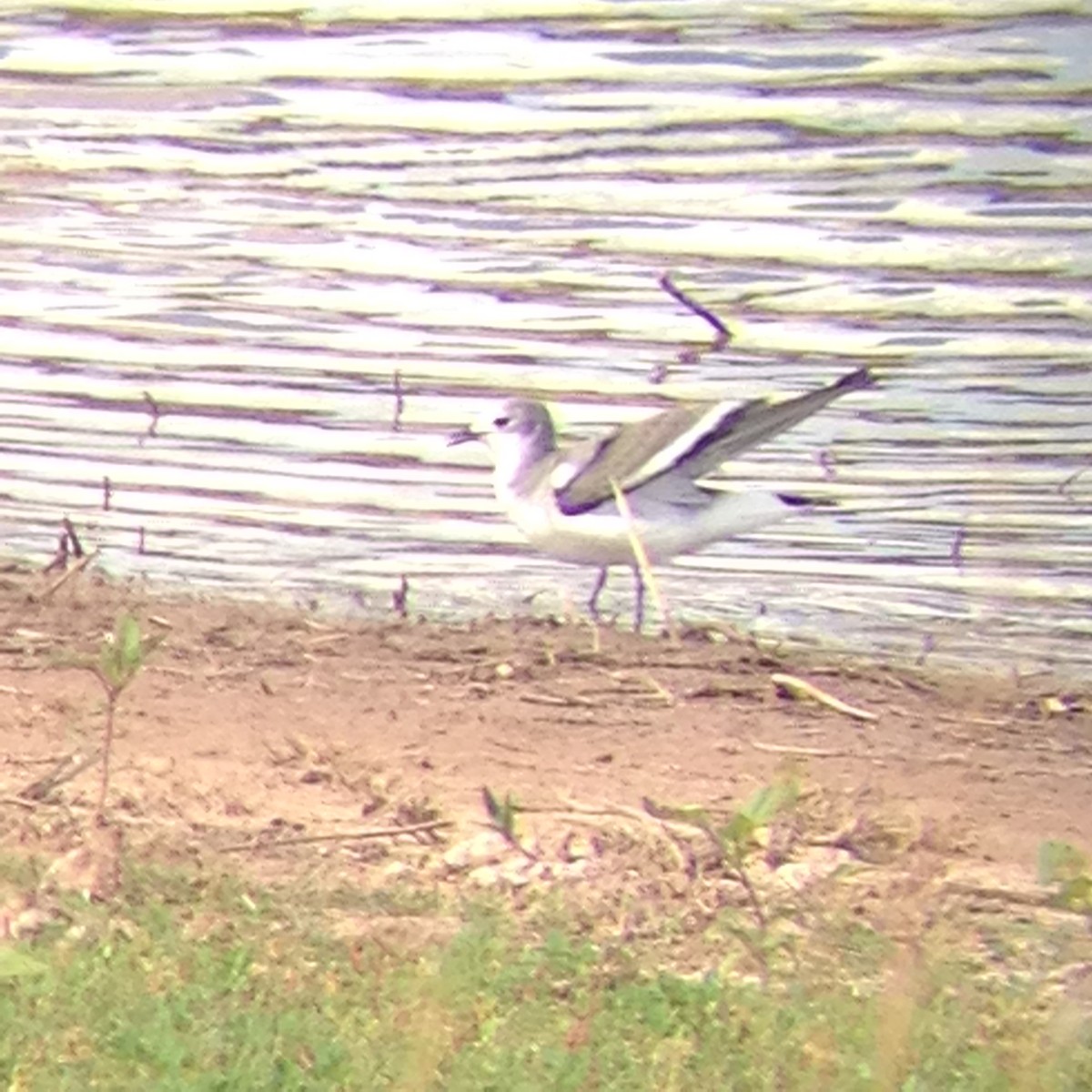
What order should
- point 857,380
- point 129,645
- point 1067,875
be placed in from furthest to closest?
point 857,380
point 129,645
point 1067,875

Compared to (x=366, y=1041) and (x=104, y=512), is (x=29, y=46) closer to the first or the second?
(x=104, y=512)

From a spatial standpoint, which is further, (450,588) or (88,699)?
(450,588)

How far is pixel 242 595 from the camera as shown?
6.03m

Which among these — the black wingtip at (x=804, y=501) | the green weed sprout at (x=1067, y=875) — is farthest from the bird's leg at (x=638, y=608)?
the green weed sprout at (x=1067, y=875)

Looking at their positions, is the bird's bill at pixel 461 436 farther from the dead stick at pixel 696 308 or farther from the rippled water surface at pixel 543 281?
the dead stick at pixel 696 308

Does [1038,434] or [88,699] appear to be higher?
[1038,434]

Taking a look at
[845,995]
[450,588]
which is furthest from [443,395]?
[845,995]

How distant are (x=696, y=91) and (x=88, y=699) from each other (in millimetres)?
1791

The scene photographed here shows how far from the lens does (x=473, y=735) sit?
5.33 metres

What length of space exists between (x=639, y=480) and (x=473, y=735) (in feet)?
2.48

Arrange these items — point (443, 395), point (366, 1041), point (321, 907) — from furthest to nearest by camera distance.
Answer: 1. point (443, 395)
2. point (321, 907)
3. point (366, 1041)

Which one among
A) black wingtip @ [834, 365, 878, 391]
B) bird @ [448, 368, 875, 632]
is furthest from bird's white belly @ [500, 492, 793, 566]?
black wingtip @ [834, 365, 878, 391]

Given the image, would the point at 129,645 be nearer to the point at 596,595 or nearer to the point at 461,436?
the point at 461,436

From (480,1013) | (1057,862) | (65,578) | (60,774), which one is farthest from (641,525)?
(480,1013)
